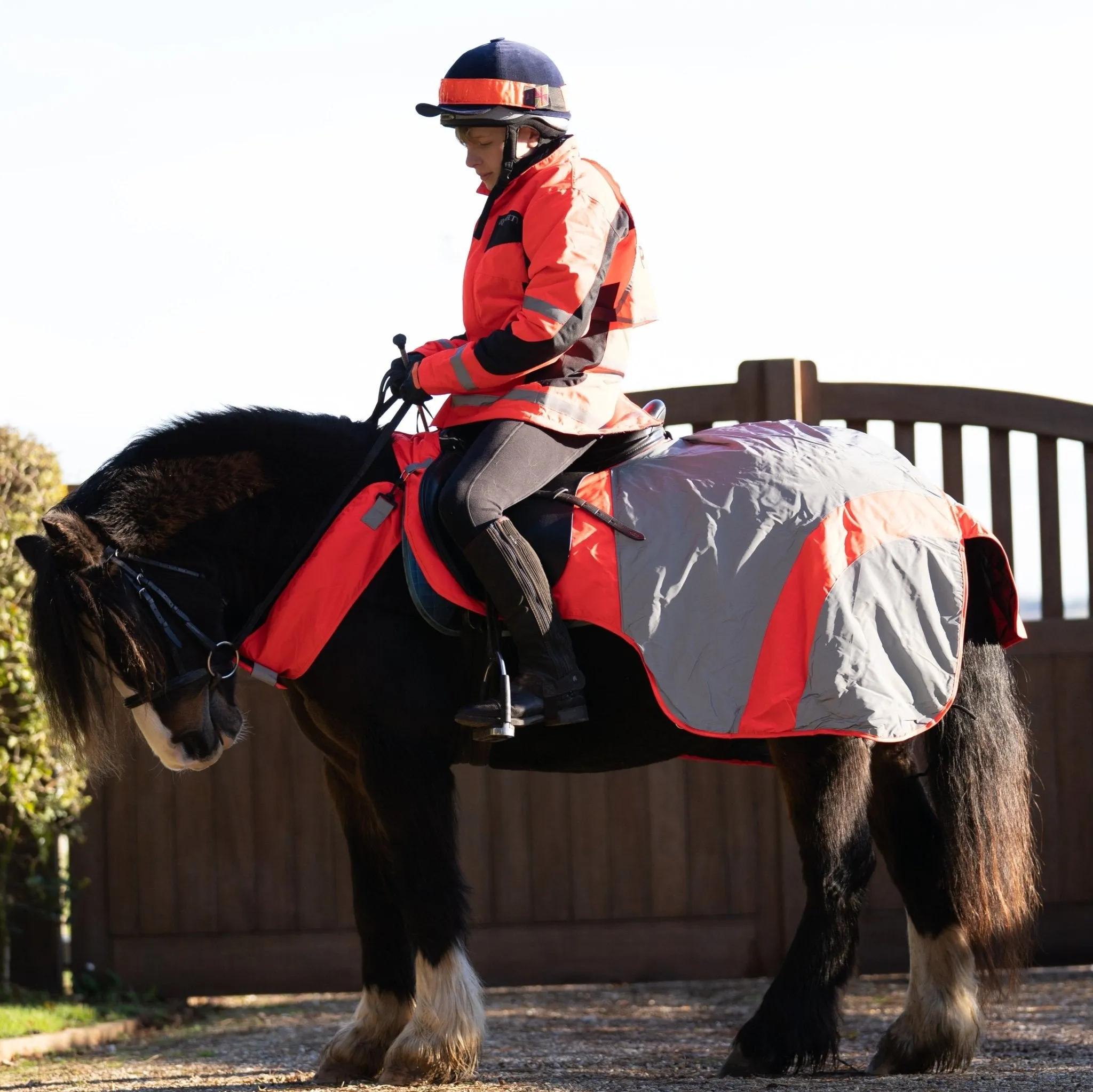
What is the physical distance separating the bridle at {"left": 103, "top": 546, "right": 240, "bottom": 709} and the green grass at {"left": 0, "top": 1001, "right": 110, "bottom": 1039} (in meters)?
2.35

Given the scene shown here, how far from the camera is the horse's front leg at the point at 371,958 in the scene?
3984 millimetres

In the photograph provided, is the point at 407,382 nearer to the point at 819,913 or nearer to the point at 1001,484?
the point at 819,913

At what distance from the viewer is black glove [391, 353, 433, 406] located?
12.8 ft

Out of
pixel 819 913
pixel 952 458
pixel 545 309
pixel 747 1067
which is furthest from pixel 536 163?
pixel 952 458

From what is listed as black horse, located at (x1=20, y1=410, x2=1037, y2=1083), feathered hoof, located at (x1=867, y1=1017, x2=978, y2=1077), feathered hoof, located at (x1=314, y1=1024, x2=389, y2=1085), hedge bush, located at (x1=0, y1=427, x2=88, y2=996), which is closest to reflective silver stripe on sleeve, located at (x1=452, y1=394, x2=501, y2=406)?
black horse, located at (x1=20, y1=410, x2=1037, y2=1083)

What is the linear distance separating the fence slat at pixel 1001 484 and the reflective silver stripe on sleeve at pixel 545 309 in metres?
3.15

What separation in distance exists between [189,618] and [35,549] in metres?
0.42

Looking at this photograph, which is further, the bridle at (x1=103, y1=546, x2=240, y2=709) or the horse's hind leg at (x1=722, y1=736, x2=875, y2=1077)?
the horse's hind leg at (x1=722, y1=736, x2=875, y2=1077)

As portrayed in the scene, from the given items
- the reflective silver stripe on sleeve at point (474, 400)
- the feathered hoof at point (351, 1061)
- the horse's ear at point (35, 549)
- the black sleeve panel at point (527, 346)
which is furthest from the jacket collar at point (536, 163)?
the feathered hoof at point (351, 1061)

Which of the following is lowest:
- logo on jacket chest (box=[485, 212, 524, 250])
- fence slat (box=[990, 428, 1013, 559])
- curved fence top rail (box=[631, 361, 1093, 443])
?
fence slat (box=[990, 428, 1013, 559])

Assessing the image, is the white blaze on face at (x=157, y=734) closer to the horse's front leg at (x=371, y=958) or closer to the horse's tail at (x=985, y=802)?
the horse's front leg at (x=371, y=958)

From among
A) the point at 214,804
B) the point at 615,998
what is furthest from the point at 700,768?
the point at 214,804

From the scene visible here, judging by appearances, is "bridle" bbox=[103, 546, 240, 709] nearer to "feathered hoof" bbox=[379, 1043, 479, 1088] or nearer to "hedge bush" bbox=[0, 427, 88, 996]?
"feathered hoof" bbox=[379, 1043, 479, 1088]

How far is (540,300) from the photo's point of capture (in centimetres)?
359
